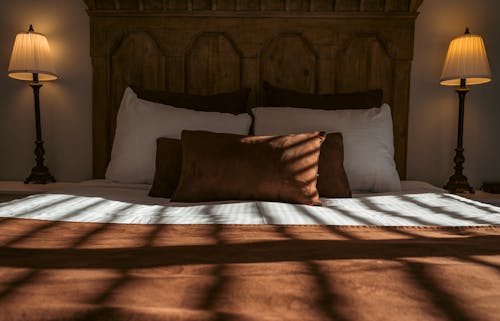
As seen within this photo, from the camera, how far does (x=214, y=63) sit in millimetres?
2469

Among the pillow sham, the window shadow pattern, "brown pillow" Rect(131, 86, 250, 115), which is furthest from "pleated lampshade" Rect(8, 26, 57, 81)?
the window shadow pattern

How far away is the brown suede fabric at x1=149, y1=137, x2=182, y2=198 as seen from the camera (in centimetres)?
172

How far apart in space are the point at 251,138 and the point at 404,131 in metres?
1.18

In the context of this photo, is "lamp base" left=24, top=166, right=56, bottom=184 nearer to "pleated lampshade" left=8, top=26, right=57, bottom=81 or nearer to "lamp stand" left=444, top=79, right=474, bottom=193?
"pleated lampshade" left=8, top=26, right=57, bottom=81

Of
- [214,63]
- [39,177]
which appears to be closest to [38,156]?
[39,177]

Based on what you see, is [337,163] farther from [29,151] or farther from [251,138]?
[29,151]

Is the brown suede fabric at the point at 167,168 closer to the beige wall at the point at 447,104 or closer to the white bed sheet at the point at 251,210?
the white bed sheet at the point at 251,210

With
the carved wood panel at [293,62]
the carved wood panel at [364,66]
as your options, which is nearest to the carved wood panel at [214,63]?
the carved wood panel at [293,62]

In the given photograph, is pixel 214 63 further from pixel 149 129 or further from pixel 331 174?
pixel 331 174

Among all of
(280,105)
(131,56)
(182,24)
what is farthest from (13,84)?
(280,105)

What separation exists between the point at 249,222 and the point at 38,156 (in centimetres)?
167

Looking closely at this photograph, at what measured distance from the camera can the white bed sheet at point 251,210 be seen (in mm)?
1237

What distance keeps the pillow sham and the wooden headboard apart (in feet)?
2.54

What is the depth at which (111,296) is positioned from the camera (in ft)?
1.90
